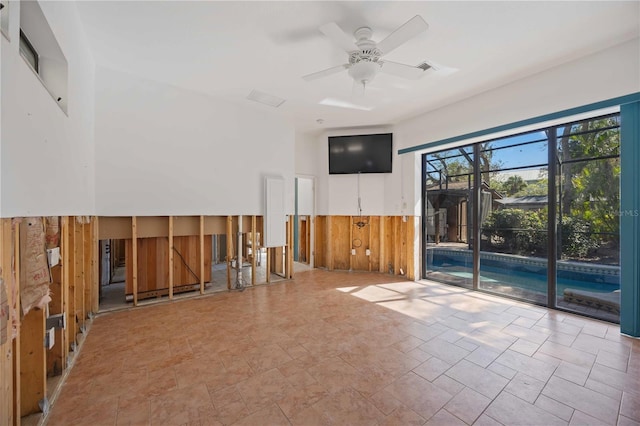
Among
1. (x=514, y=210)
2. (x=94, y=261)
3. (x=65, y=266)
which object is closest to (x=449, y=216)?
(x=514, y=210)

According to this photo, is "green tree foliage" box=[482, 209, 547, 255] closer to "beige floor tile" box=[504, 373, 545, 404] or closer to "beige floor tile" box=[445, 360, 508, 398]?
"beige floor tile" box=[504, 373, 545, 404]

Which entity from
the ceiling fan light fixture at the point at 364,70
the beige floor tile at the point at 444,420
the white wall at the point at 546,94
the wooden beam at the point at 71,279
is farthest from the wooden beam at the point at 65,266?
the white wall at the point at 546,94

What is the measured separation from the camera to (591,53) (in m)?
3.01

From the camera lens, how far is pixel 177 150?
4027mm

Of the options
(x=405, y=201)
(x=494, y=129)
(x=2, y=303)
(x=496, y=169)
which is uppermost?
(x=494, y=129)

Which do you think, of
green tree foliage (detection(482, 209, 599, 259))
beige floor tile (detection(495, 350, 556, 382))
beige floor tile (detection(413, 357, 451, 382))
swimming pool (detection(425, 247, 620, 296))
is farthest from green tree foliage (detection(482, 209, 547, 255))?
beige floor tile (detection(413, 357, 451, 382))

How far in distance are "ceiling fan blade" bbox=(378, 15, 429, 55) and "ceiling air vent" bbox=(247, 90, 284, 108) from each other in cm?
230

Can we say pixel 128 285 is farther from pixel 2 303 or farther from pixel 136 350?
pixel 2 303

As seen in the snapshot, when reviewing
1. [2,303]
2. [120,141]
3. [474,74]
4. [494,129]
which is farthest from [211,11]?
[494,129]

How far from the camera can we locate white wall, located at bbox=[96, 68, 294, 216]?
3.54 metres

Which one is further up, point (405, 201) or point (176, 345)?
point (405, 201)

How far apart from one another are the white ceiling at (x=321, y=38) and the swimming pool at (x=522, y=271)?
2.87 metres

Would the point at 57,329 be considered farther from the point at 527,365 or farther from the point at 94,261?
the point at 527,365

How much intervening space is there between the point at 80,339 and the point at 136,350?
2.44ft
